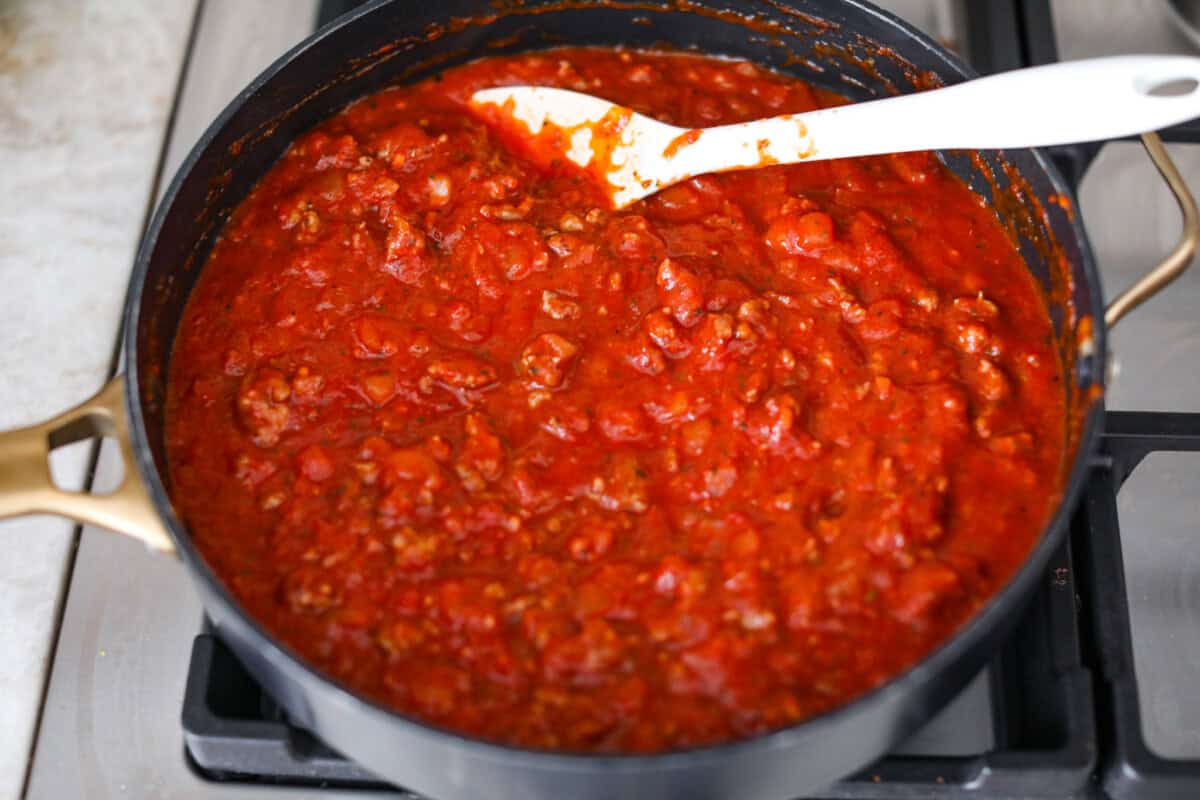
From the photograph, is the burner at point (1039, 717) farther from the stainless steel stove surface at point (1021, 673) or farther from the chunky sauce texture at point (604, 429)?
the chunky sauce texture at point (604, 429)

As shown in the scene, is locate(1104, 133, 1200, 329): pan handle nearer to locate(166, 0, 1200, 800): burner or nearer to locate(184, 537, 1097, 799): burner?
locate(166, 0, 1200, 800): burner

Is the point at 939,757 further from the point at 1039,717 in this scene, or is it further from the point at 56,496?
the point at 56,496

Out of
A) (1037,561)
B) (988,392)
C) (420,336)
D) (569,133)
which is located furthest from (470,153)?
(1037,561)

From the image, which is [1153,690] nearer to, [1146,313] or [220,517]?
[1146,313]

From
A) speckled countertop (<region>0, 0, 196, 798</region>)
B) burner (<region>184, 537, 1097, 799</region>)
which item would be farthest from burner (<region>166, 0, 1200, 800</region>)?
speckled countertop (<region>0, 0, 196, 798</region>)

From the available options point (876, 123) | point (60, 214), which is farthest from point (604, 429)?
point (60, 214)

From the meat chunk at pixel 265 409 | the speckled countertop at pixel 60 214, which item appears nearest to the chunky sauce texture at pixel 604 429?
the meat chunk at pixel 265 409
